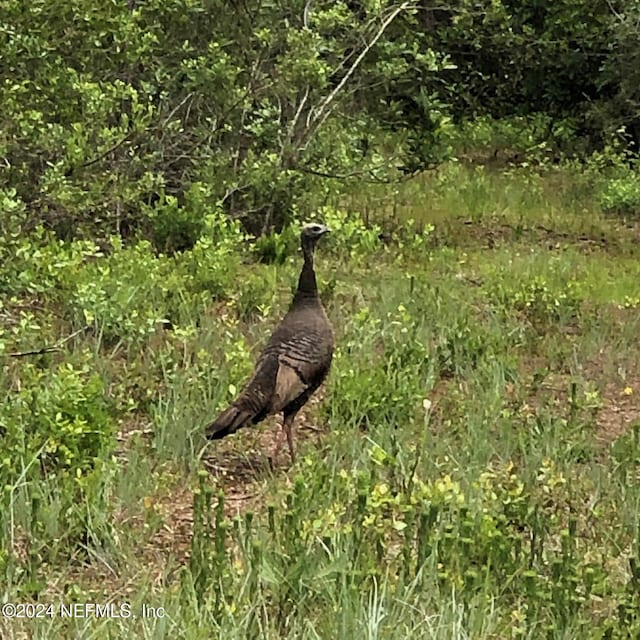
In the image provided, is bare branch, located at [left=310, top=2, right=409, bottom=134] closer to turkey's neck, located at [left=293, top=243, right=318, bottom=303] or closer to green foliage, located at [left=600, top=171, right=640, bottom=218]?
green foliage, located at [left=600, top=171, right=640, bottom=218]

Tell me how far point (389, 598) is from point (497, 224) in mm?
8473

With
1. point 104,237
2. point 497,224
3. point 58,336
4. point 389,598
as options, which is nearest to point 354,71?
point 497,224

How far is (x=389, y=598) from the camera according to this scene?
11.7 ft

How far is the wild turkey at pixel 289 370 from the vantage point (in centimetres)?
514

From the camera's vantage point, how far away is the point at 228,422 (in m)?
5.06

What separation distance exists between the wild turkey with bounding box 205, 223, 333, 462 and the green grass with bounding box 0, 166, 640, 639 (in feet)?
0.73

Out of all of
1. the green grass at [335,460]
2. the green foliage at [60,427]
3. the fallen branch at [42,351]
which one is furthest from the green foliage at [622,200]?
the green foliage at [60,427]

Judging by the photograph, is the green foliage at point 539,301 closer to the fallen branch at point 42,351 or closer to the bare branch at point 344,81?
the bare branch at point 344,81

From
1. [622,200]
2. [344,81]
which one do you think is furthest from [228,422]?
[622,200]

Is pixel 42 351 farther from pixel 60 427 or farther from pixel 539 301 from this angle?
pixel 539 301

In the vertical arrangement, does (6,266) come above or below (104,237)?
above

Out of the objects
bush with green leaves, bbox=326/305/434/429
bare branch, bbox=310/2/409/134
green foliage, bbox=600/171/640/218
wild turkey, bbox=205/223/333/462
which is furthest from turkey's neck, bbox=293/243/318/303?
green foliage, bbox=600/171/640/218

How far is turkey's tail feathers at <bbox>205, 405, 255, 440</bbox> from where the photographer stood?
505 centimetres

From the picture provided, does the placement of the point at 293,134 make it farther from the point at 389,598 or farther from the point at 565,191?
the point at 389,598
